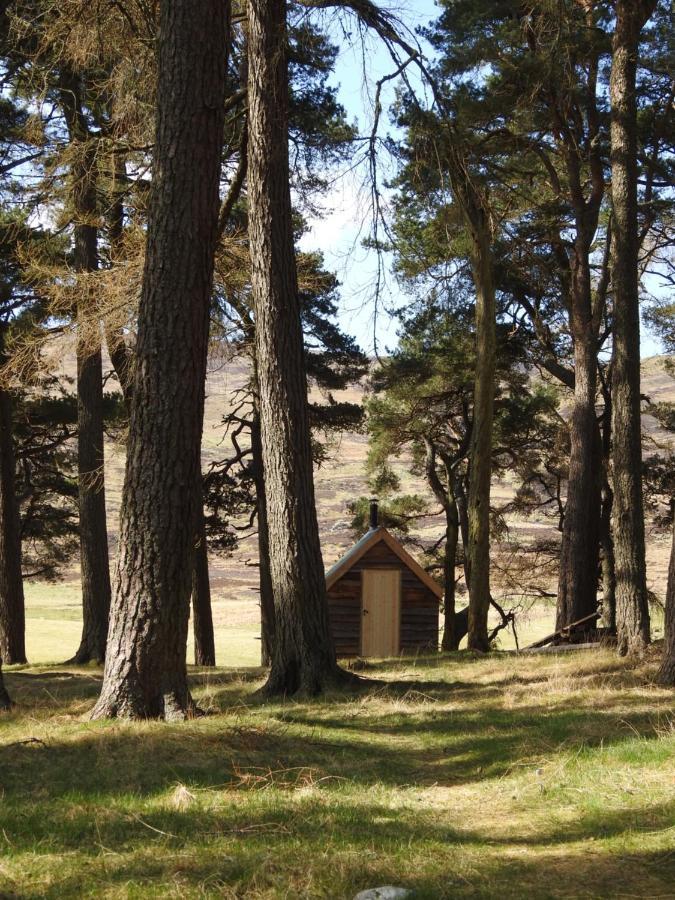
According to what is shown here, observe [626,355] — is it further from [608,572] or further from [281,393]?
[608,572]

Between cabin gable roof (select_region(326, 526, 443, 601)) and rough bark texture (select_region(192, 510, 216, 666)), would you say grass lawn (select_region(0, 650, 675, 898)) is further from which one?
cabin gable roof (select_region(326, 526, 443, 601))

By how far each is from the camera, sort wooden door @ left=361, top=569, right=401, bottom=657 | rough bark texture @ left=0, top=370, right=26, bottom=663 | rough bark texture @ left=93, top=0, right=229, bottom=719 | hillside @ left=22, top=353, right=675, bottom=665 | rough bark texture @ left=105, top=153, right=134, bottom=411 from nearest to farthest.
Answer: rough bark texture @ left=93, top=0, right=229, bottom=719
rough bark texture @ left=105, top=153, right=134, bottom=411
rough bark texture @ left=0, top=370, right=26, bottom=663
wooden door @ left=361, top=569, right=401, bottom=657
hillside @ left=22, top=353, right=675, bottom=665

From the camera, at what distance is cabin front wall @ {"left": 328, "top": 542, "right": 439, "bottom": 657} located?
73.4 feet

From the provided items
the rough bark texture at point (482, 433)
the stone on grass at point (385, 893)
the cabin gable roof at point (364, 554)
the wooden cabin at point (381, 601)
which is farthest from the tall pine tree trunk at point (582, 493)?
the stone on grass at point (385, 893)

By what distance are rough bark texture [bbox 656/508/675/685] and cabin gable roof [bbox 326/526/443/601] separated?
43.1ft

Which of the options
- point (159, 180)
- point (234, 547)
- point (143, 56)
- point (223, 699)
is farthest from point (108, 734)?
point (234, 547)

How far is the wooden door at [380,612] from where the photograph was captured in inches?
884

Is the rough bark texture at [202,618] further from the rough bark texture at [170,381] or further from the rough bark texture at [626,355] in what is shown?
the rough bark texture at [170,381]

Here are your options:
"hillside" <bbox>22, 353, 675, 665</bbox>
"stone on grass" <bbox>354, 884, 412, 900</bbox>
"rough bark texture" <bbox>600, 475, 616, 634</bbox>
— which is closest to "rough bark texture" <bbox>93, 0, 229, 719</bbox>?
"stone on grass" <bbox>354, 884, 412, 900</bbox>

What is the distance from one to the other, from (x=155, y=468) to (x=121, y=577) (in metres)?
0.94

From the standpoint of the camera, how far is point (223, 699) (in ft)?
31.9

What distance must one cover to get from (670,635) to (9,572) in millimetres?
15144

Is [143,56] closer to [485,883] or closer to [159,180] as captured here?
[159,180]

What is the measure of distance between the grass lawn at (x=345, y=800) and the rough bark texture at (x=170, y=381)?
603mm
